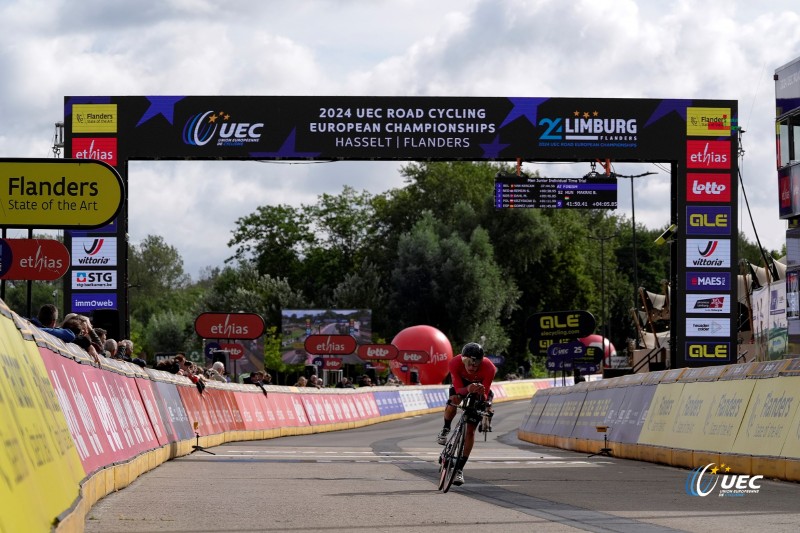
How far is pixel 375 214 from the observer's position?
98.6 meters

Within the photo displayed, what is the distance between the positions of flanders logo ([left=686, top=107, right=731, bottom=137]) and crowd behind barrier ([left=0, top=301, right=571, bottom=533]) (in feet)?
42.7

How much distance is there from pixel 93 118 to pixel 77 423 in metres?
22.8

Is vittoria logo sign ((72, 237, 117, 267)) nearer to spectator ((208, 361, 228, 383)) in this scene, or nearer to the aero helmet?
spectator ((208, 361, 228, 383))

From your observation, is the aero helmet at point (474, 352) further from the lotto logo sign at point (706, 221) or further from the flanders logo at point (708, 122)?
the flanders logo at point (708, 122)

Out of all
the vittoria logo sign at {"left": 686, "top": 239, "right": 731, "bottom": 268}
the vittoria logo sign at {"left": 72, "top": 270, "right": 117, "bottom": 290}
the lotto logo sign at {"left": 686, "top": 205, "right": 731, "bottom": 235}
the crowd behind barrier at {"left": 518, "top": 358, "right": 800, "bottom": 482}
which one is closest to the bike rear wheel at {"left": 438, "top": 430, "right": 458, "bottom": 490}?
the crowd behind barrier at {"left": 518, "top": 358, "right": 800, "bottom": 482}

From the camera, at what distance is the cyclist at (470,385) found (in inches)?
540

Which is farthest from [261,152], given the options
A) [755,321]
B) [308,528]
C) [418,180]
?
[418,180]

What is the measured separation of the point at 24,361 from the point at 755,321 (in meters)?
33.1

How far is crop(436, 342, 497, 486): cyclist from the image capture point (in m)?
13.7

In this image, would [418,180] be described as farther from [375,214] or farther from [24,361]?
[24,361]

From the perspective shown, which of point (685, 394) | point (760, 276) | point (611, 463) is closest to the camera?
point (685, 394)

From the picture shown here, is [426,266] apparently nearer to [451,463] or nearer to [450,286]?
[450,286]

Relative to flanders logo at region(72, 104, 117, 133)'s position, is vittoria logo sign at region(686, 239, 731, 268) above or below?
below

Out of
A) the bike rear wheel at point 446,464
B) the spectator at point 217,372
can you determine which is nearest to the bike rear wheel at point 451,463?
the bike rear wheel at point 446,464
